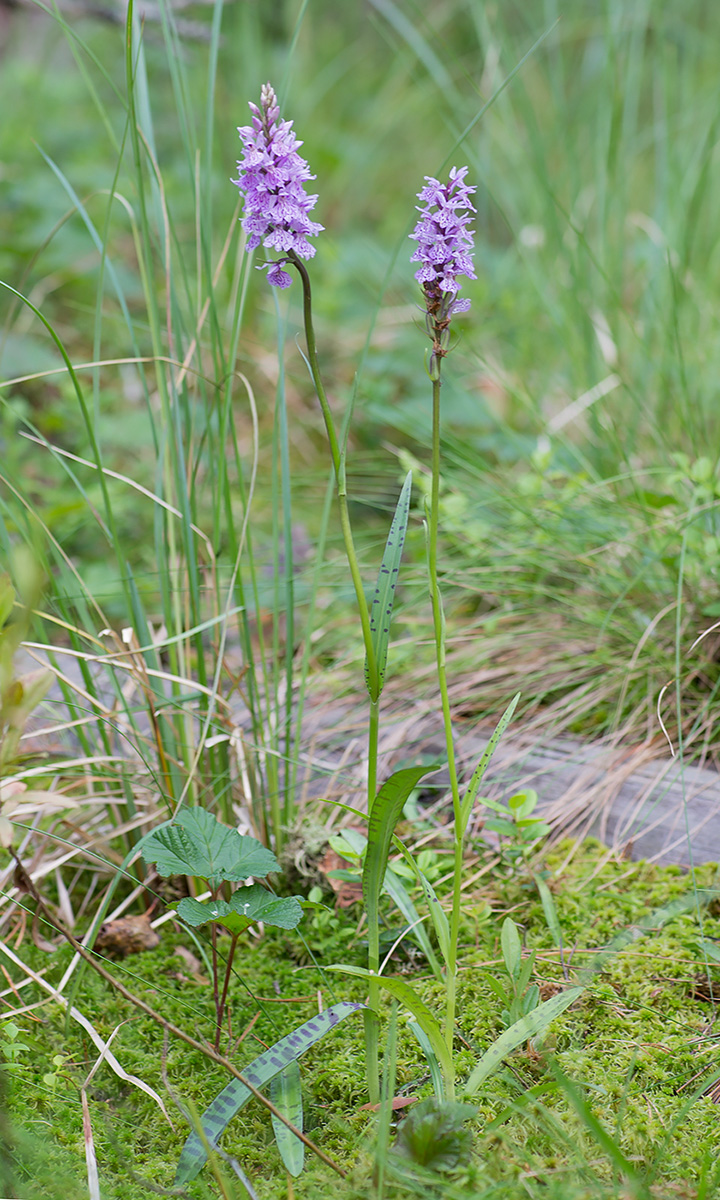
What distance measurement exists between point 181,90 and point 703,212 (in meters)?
2.10

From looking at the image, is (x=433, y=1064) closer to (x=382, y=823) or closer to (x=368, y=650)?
(x=382, y=823)

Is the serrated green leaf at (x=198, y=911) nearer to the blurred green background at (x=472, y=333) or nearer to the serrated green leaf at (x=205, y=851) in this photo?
the serrated green leaf at (x=205, y=851)

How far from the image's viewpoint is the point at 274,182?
753mm

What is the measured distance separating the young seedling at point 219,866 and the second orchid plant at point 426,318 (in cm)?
12

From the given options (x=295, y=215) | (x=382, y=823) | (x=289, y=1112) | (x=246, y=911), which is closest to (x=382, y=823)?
(x=382, y=823)

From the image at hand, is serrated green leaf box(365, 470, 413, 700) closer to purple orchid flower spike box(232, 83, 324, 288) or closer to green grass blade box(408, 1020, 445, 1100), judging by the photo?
purple orchid flower spike box(232, 83, 324, 288)

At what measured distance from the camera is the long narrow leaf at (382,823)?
805 millimetres

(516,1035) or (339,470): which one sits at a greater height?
(339,470)

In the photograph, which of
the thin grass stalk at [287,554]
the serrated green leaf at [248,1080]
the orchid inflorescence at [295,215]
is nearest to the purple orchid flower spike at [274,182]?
the orchid inflorescence at [295,215]

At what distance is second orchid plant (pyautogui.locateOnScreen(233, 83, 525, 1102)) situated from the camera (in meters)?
0.75

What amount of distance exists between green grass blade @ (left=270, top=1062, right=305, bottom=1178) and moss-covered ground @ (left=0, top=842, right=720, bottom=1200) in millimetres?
27

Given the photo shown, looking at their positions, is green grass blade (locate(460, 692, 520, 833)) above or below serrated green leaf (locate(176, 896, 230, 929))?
above

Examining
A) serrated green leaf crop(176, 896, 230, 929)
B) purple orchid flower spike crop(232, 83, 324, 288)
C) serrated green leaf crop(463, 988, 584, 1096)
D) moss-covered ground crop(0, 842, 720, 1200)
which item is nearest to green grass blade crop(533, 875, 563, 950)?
moss-covered ground crop(0, 842, 720, 1200)

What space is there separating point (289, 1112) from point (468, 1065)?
207mm
